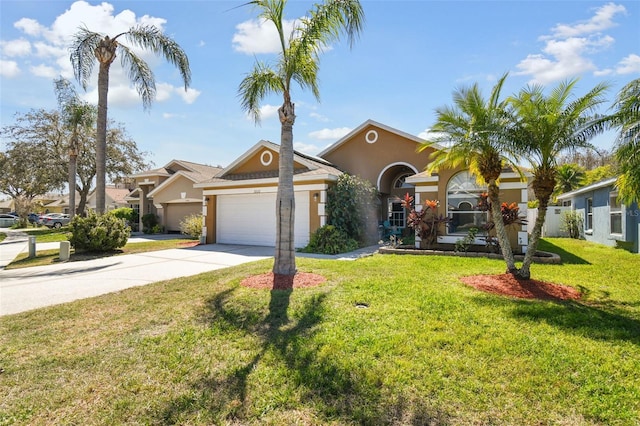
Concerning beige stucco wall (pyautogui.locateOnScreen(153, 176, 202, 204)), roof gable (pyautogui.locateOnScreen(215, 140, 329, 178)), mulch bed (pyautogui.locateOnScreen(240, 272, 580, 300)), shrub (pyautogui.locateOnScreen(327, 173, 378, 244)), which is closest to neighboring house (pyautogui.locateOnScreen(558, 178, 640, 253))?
mulch bed (pyautogui.locateOnScreen(240, 272, 580, 300))

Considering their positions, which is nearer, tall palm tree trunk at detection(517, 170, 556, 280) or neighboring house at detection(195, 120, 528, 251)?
tall palm tree trunk at detection(517, 170, 556, 280)

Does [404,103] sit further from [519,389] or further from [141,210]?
[141,210]

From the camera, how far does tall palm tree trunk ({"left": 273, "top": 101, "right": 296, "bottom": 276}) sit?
843 cm

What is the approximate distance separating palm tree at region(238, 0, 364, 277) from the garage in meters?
17.2

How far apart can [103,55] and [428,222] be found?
1548 centimetres

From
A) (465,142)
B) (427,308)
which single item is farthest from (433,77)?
(427,308)

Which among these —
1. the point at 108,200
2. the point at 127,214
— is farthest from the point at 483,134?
the point at 108,200

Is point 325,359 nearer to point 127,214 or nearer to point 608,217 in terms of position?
point 608,217

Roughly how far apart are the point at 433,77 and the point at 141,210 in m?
24.7

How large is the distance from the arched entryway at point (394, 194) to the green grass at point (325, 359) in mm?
12275

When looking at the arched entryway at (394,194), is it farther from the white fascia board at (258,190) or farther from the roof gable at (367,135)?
the white fascia board at (258,190)

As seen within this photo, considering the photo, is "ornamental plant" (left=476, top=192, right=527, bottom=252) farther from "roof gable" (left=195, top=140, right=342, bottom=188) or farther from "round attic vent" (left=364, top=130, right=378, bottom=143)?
"round attic vent" (left=364, top=130, right=378, bottom=143)

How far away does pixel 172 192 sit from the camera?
24719 mm

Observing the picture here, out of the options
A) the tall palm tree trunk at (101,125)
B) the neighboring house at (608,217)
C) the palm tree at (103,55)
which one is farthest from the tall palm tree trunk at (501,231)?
the tall palm tree trunk at (101,125)
